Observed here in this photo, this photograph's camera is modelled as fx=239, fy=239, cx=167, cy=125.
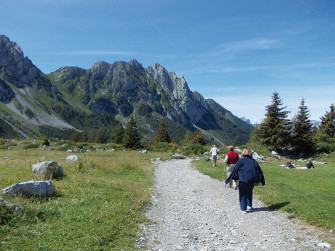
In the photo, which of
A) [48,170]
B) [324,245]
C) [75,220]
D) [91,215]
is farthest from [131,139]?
[324,245]

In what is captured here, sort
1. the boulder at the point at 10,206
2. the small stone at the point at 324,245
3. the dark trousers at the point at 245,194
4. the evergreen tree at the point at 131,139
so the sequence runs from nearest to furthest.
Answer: the small stone at the point at 324,245 < the boulder at the point at 10,206 < the dark trousers at the point at 245,194 < the evergreen tree at the point at 131,139

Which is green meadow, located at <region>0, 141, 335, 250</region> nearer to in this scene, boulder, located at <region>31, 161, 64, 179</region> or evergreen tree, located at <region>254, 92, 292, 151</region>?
boulder, located at <region>31, 161, 64, 179</region>

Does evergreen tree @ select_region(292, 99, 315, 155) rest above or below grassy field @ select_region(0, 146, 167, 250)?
above

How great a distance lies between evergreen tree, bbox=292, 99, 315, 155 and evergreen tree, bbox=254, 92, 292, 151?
164 cm

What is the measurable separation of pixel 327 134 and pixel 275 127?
12650 mm

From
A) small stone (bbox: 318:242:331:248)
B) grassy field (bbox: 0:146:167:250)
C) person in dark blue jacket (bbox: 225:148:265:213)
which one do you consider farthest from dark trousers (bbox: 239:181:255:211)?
grassy field (bbox: 0:146:167:250)

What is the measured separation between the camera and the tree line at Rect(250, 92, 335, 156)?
4694cm

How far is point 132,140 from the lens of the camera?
201ft

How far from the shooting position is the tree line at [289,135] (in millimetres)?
Answer: 46938

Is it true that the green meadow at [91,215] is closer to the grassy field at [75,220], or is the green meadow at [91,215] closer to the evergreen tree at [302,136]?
the grassy field at [75,220]

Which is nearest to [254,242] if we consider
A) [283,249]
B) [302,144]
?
[283,249]

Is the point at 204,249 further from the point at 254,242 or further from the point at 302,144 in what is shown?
the point at 302,144

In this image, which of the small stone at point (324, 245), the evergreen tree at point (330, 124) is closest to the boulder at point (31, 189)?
the small stone at point (324, 245)

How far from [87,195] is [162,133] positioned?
7474 centimetres
